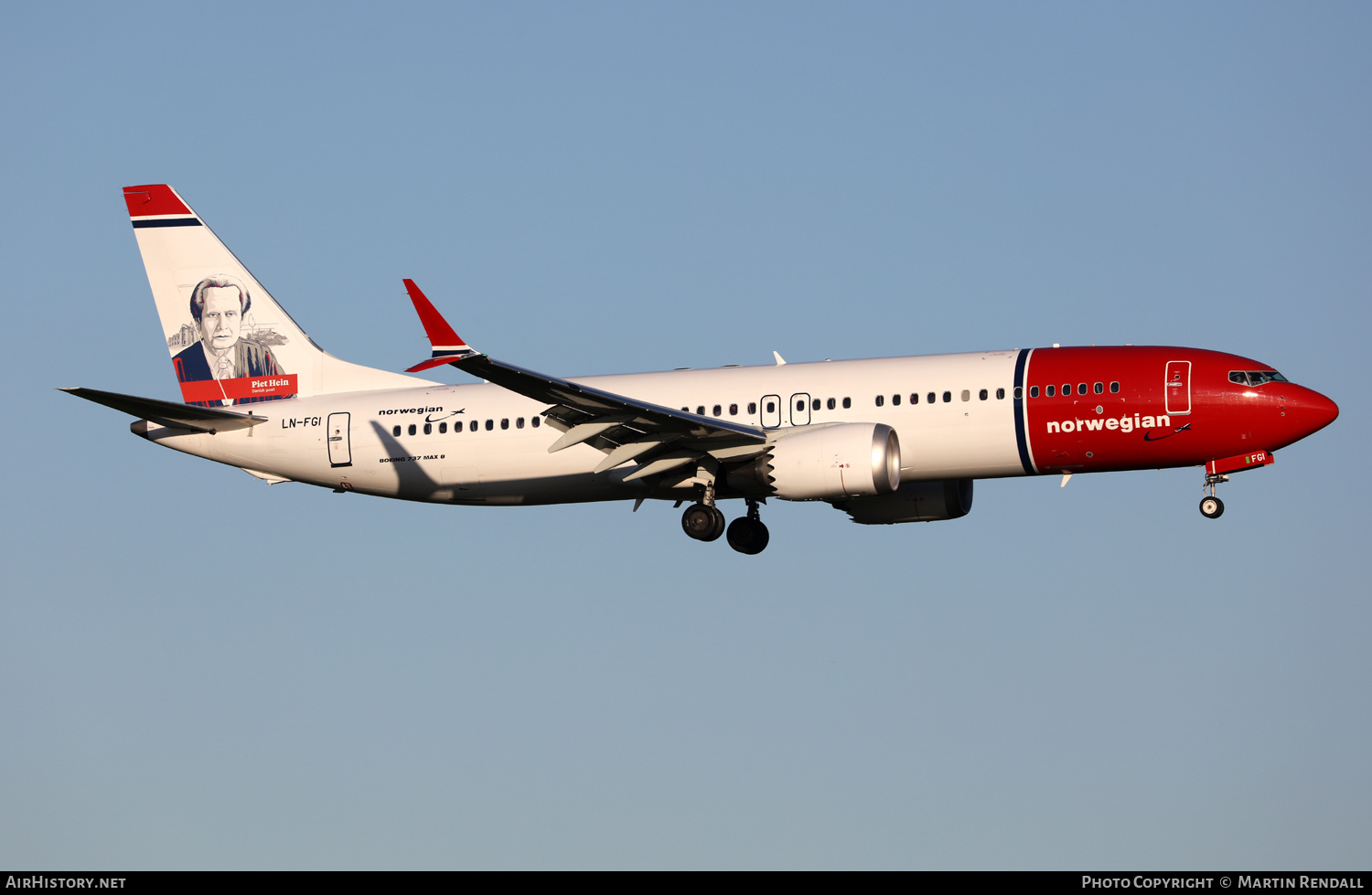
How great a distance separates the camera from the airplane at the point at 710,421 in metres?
38.7

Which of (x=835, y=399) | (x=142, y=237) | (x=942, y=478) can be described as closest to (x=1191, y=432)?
(x=942, y=478)

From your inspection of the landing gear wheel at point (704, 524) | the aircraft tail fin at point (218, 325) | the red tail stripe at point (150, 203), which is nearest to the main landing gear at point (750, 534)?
the landing gear wheel at point (704, 524)

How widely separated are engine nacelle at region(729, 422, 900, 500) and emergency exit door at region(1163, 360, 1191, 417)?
629cm

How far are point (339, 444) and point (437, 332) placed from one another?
11680 mm

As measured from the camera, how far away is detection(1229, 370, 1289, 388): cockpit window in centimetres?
3884

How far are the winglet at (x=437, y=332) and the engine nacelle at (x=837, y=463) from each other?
9.09 meters

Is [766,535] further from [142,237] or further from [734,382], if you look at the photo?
[142,237]

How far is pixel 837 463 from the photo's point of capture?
38.3m

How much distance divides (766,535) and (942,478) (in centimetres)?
599

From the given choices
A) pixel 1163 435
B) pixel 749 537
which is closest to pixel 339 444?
pixel 749 537

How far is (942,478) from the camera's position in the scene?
132 ft

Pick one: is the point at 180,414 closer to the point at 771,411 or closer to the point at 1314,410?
the point at 771,411

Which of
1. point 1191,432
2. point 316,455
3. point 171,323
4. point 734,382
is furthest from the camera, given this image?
point 171,323

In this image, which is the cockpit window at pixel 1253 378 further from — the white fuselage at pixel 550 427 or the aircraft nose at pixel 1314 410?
the white fuselage at pixel 550 427
